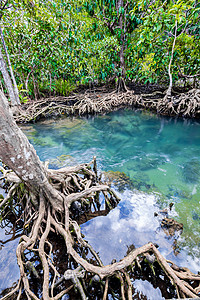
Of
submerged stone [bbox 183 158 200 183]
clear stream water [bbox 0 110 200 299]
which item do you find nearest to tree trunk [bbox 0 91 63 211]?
clear stream water [bbox 0 110 200 299]

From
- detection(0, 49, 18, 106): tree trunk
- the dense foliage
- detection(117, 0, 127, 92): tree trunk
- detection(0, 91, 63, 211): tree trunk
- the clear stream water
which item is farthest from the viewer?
detection(117, 0, 127, 92): tree trunk

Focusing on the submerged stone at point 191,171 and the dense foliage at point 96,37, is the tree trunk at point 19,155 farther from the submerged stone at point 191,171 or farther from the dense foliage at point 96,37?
the dense foliage at point 96,37

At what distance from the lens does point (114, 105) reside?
35.6 ft

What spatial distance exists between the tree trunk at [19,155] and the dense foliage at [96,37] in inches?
325

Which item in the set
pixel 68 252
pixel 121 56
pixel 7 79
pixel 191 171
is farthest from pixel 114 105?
pixel 68 252

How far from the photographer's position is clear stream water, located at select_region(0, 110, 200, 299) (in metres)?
2.44

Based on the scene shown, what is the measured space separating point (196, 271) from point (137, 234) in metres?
0.91

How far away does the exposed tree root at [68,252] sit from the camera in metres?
1.65

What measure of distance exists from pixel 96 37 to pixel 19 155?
11.3 metres

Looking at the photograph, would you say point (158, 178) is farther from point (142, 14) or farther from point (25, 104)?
point (142, 14)

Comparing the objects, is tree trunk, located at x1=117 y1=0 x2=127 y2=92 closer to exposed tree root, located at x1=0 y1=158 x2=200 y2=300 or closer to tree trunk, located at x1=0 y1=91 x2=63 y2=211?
exposed tree root, located at x1=0 y1=158 x2=200 y2=300

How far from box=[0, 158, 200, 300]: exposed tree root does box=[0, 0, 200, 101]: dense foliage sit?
818cm

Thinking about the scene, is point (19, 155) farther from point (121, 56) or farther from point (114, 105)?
point (121, 56)

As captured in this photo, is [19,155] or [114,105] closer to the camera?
[19,155]
